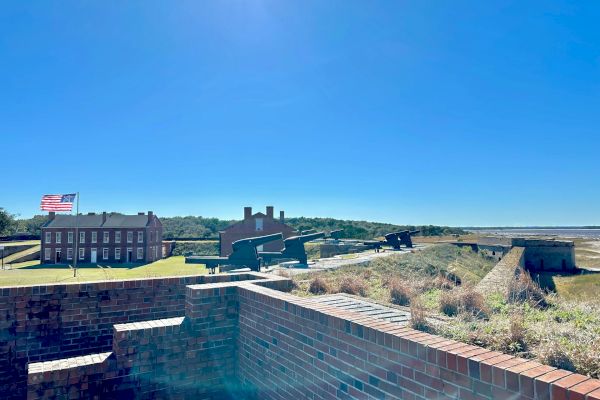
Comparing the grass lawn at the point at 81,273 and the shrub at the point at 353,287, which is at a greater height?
the shrub at the point at 353,287

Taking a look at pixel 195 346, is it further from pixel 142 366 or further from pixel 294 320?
pixel 294 320

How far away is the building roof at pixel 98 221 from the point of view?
175 feet

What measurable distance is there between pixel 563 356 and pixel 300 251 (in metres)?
13.9

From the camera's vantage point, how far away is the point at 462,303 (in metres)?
5.24

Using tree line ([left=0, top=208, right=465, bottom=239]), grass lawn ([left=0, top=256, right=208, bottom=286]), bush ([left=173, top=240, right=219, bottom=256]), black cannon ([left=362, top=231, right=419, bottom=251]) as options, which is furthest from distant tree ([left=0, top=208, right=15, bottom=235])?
black cannon ([left=362, top=231, right=419, bottom=251])

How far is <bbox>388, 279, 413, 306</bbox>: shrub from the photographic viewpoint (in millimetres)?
6574

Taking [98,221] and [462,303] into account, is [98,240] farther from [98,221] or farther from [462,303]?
[462,303]

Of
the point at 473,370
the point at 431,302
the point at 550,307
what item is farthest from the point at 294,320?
the point at 550,307

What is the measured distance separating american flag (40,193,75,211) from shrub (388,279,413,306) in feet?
117

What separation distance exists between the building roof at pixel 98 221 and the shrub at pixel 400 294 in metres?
52.7

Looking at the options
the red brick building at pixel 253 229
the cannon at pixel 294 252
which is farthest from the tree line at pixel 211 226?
the cannon at pixel 294 252

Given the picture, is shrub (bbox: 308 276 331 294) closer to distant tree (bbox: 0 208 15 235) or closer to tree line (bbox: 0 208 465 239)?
tree line (bbox: 0 208 465 239)

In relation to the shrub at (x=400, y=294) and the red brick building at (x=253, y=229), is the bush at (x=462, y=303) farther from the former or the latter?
the red brick building at (x=253, y=229)

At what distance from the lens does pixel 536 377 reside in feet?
6.98
